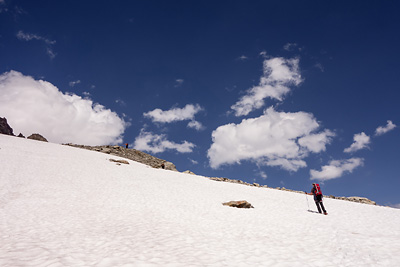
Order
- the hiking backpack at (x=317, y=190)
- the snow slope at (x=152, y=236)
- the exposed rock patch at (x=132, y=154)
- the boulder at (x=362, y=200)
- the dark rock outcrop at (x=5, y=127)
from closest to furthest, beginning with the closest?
the snow slope at (x=152, y=236) < the hiking backpack at (x=317, y=190) < the boulder at (x=362, y=200) < the exposed rock patch at (x=132, y=154) < the dark rock outcrop at (x=5, y=127)

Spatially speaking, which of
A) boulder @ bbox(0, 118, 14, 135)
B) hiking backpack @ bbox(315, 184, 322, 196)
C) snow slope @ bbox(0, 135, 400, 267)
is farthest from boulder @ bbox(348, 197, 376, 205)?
boulder @ bbox(0, 118, 14, 135)

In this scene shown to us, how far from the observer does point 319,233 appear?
10.1 meters

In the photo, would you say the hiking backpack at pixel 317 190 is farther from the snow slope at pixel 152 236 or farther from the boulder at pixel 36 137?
the boulder at pixel 36 137

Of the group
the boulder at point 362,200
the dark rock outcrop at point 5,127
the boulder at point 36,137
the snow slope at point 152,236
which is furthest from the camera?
the dark rock outcrop at point 5,127

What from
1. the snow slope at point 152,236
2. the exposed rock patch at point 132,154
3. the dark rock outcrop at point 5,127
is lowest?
the snow slope at point 152,236

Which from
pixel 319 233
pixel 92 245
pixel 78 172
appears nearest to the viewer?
pixel 92 245

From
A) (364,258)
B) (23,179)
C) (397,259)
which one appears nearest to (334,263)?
(364,258)

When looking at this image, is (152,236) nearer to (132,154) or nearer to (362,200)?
(362,200)

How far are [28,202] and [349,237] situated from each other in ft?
58.2

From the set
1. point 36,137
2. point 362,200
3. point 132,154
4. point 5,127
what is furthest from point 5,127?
point 362,200

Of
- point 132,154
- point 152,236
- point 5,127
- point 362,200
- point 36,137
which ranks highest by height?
point 5,127

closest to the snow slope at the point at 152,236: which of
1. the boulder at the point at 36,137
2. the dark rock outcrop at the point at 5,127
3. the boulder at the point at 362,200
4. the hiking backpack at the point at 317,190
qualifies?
the hiking backpack at the point at 317,190

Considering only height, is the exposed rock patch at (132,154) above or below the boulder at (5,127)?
below

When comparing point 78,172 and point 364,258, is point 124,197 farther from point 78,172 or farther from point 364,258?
point 364,258
